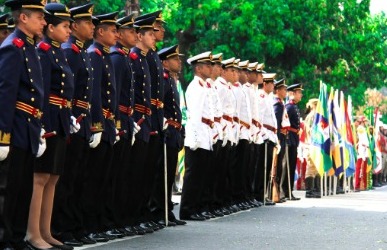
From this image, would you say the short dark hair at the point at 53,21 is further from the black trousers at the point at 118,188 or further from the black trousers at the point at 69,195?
the black trousers at the point at 118,188

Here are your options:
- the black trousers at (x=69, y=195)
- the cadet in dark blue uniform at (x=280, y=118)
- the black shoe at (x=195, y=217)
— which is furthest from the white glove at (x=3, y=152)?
the cadet in dark blue uniform at (x=280, y=118)

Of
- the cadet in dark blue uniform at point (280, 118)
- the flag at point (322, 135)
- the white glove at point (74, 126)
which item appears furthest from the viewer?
the flag at point (322, 135)

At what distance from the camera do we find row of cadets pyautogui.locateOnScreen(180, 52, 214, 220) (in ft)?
54.6

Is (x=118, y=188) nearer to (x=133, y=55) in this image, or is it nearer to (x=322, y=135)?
(x=133, y=55)

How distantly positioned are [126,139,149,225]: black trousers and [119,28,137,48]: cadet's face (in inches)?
40.5

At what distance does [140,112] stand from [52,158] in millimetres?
2775

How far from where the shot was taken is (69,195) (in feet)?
38.7

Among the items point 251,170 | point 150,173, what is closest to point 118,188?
point 150,173

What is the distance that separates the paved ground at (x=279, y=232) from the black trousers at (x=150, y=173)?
0.29 meters

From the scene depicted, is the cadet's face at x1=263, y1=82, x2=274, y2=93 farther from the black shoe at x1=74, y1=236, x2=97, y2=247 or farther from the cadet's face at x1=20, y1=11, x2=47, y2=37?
the cadet's face at x1=20, y1=11, x2=47, y2=37

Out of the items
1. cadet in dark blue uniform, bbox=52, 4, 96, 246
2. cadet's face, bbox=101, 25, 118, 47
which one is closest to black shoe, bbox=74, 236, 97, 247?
cadet in dark blue uniform, bbox=52, 4, 96, 246

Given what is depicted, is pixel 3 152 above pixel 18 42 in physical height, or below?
below

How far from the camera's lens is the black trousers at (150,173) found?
14.2 m

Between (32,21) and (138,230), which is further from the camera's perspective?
(138,230)
